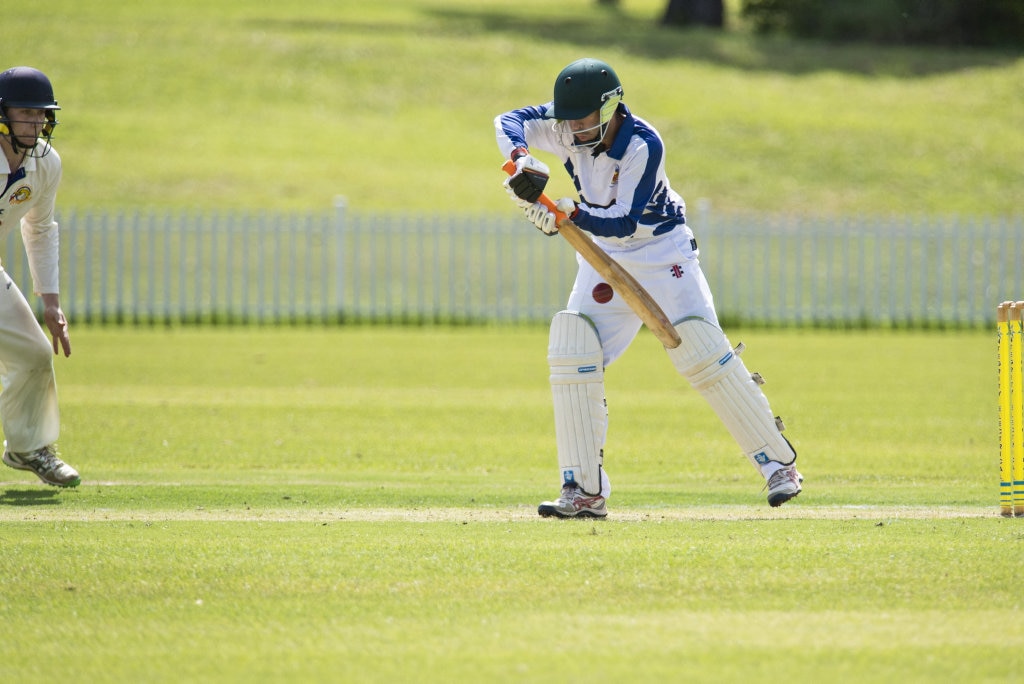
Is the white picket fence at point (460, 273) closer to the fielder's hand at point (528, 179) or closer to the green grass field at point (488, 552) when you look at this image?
the green grass field at point (488, 552)

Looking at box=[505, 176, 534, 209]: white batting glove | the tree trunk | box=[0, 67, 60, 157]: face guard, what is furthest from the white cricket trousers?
the tree trunk

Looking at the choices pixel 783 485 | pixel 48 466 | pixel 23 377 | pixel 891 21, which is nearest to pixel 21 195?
pixel 23 377

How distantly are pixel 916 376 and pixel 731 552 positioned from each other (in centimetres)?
917

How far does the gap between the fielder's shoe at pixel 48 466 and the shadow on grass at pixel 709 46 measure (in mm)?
29846

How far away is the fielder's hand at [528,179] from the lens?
6.50m

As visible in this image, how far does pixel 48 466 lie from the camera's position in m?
7.53

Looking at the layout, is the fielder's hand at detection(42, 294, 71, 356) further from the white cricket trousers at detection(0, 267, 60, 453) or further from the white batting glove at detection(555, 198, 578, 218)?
the white batting glove at detection(555, 198, 578, 218)

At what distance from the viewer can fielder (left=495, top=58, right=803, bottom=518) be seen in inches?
259

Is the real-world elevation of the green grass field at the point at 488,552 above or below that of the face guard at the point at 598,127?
below

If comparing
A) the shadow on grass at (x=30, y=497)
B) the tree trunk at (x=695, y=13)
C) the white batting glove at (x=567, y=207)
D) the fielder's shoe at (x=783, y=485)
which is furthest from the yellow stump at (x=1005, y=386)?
the tree trunk at (x=695, y=13)

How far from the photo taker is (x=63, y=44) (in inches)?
1382

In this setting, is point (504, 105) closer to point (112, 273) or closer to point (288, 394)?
point (112, 273)

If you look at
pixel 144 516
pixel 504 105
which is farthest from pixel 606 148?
pixel 504 105

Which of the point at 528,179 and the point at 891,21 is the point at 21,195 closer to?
the point at 528,179
